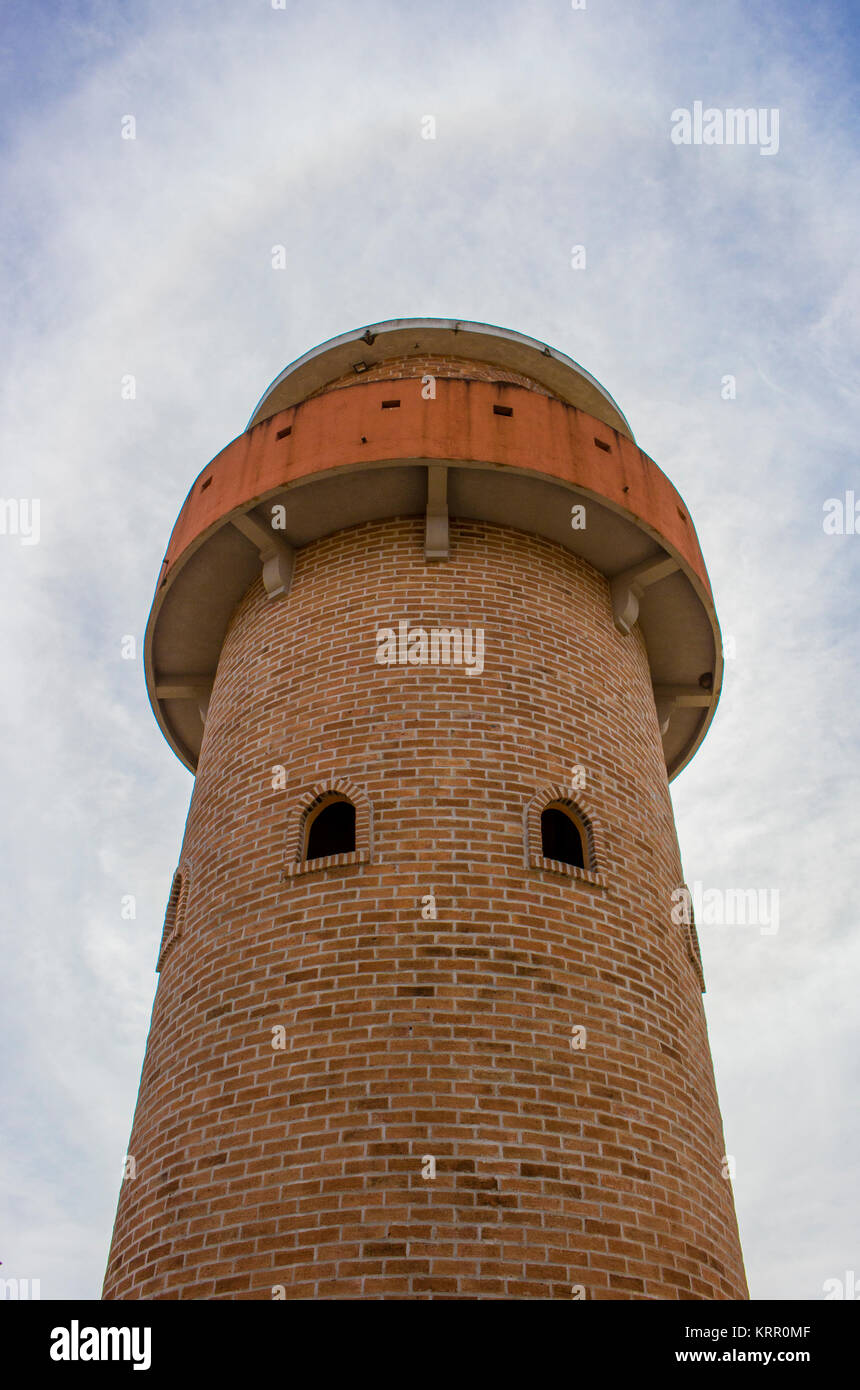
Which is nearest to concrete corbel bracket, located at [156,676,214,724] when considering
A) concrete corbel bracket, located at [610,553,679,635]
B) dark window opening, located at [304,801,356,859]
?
dark window opening, located at [304,801,356,859]

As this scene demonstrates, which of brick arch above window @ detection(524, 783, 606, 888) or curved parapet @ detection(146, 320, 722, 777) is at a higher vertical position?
curved parapet @ detection(146, 320, 722, 777)

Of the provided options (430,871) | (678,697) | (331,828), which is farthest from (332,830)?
(678,697)

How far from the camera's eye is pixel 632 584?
11102 mm

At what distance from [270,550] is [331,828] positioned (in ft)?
10.5

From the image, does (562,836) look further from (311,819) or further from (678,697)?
(678,697)

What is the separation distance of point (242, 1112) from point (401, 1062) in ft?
3.83

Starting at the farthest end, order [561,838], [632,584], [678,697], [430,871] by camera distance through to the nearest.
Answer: [678,697] < [632,584] < [561,838] < [430,871]

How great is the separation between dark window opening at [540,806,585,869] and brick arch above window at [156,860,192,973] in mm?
3113

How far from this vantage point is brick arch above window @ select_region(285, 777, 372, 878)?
27.0 feet

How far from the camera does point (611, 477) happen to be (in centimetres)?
1046

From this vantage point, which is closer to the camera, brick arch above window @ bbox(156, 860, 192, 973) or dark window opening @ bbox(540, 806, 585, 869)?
dark window opening @ bbox(540, 806, 585, 869)

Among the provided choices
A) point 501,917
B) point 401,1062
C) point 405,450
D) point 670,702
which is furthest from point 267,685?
point 670,702

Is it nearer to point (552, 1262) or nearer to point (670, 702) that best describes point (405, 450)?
point (670, 702)

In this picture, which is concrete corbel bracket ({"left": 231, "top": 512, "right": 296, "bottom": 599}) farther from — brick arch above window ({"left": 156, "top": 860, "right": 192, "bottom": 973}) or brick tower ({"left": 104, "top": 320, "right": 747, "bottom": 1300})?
brick arch above window ({"left": 156, "top": 860, "right": 192, "bottom": 973})
